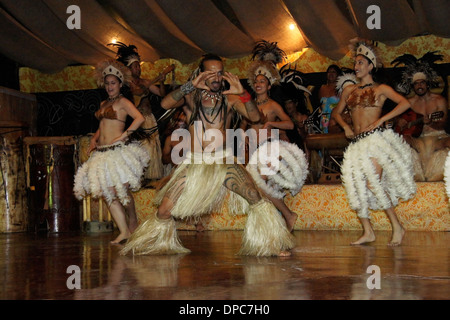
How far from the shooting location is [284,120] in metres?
5.41

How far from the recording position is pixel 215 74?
12.7 feet

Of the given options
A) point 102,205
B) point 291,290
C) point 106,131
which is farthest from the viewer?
point 102,205

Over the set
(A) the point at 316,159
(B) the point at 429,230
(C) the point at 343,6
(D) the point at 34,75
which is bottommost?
(B) the point at 429,230

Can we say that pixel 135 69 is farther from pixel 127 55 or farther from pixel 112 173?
pixel 112 173

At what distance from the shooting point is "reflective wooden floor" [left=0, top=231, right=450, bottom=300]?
7.80ft

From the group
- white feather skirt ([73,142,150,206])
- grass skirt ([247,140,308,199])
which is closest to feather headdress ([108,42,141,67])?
white feather skirt ([73,142,150,206])

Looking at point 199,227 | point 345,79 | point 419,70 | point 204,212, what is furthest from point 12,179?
point 419,70

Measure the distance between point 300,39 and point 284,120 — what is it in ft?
11.3

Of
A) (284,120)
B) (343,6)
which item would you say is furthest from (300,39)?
(284,120)

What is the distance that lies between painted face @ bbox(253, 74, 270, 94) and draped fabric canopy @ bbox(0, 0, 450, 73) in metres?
1.67

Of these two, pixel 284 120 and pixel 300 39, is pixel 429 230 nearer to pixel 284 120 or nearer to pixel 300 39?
pixel 284 120

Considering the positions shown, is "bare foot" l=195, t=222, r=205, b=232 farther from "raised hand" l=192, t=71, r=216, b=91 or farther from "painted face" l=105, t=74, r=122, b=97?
"raised hand" l=192, t=71, r=216, b=91

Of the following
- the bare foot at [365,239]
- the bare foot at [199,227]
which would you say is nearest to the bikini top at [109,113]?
the bare foot at [199,227]

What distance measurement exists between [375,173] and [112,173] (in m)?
2.16
